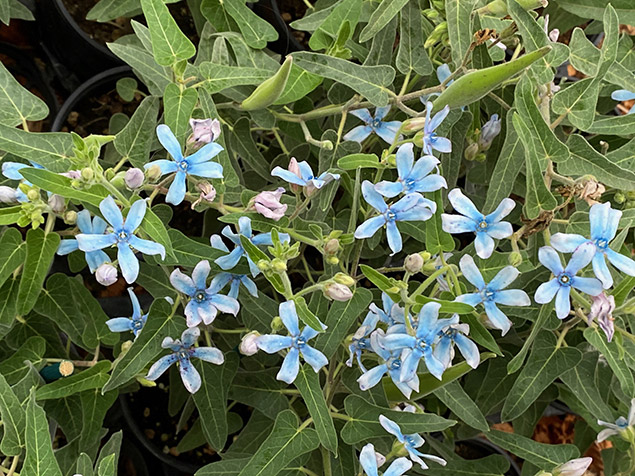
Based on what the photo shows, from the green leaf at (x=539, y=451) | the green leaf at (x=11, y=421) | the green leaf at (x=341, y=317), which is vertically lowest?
the green leaf at (x=539, y=451)

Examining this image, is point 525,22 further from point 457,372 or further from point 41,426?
point 41,426

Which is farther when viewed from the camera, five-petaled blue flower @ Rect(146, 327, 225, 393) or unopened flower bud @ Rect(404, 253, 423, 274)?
five-petaled blue flower @ Rect(146, 327, 225, 393)

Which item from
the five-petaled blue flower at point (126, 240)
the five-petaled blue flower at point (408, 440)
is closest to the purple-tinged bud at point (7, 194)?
the five-petaled blue flower at point (126, 240)

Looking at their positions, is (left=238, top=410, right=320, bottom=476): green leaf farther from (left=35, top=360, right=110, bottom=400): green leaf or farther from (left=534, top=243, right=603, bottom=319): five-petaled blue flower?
(left=534, top=243, right=603, bottom=319): five-petaled blue flower

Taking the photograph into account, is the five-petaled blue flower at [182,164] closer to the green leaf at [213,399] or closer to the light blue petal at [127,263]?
the light blue petal at [127,263]

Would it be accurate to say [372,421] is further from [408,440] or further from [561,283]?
[561,283]

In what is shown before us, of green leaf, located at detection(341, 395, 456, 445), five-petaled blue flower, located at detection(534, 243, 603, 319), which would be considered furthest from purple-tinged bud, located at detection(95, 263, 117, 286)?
five-petaled blue flower, located at detection(534, 243, 603, 319)
